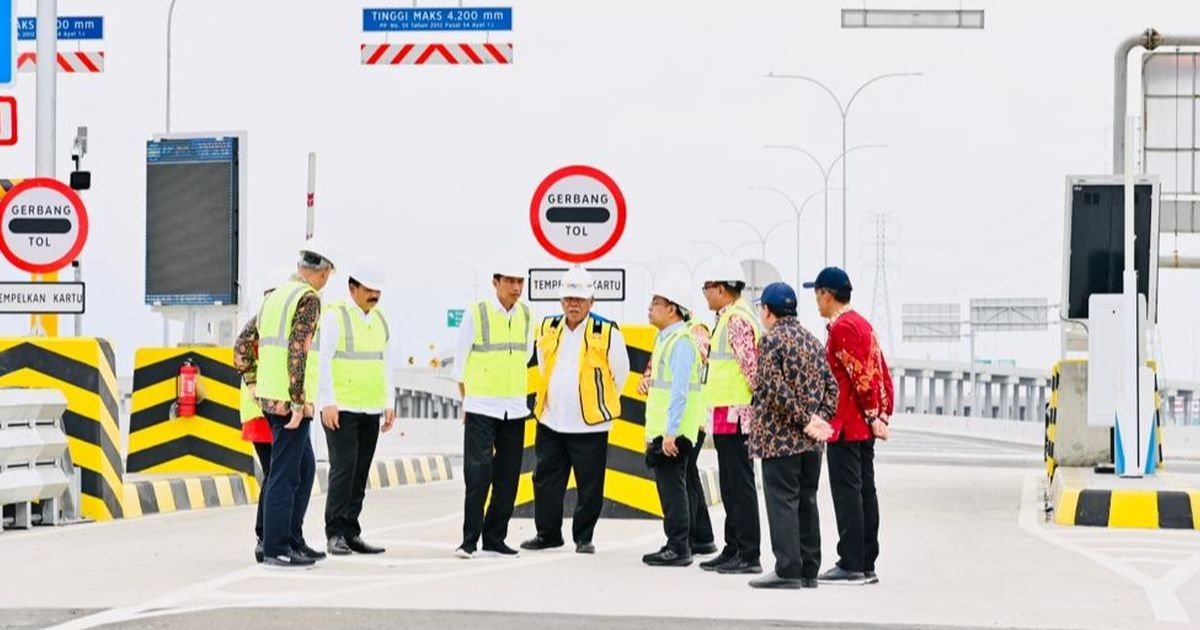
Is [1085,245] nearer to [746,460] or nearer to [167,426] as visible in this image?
[167,426]

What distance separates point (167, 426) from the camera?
21953mm

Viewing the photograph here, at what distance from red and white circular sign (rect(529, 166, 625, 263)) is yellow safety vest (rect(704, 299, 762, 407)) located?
3612 millimetres

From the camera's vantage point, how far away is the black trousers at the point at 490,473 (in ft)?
47.9

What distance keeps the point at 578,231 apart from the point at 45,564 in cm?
531

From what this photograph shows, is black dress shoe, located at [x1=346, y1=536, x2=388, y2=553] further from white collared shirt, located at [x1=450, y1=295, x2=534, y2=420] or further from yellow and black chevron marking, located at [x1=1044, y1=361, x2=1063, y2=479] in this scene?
yellow and black chevron marking, located at [x1=1044, y1=361, x2=1063, y2=479]

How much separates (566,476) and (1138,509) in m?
5.95

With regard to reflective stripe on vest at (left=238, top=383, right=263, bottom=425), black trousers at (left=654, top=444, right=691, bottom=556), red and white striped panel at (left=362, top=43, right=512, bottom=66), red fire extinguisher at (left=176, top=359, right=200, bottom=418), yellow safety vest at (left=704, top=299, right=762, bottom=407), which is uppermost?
red and white striped panel at (left=362, top=43, right=512, bottom=66)

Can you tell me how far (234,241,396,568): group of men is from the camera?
13.5 meters

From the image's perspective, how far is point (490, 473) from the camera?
14836 millimetres

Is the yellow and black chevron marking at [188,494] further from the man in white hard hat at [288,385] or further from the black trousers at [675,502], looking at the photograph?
the black trousers at [675,502]

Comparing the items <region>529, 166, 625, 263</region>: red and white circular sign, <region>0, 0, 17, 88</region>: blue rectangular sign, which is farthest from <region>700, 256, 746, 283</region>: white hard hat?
<region>0, 0, 17, 88</region>: blue rectangular sign

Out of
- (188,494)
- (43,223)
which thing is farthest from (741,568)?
(43,223)

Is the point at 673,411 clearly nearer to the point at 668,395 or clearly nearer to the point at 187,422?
the point at 668,395

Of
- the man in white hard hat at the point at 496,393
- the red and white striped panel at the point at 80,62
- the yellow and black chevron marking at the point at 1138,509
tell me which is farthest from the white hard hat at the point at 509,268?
the red and white striped panel at the point at 80,62
